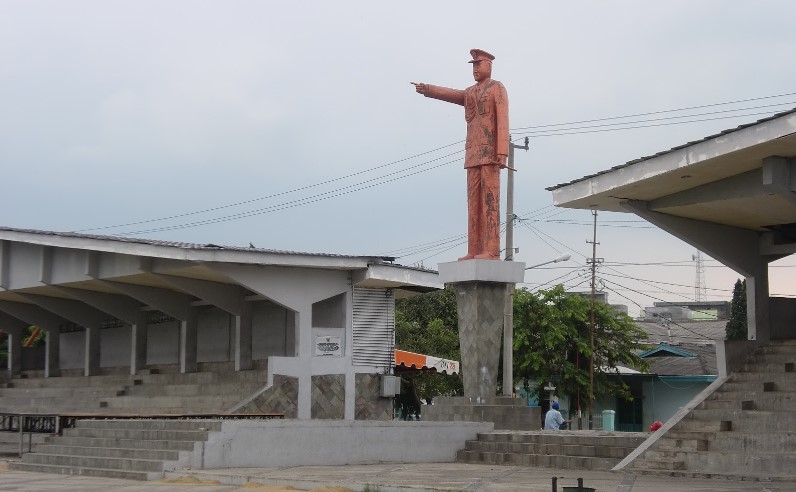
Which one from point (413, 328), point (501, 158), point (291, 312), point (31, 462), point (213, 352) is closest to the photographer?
point (31, 462)

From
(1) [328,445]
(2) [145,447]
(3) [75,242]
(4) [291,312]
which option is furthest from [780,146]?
(3) [75,242]

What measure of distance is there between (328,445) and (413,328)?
1068 inches

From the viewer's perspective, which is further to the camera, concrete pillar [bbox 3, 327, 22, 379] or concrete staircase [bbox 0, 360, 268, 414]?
concrete pillar [bbox 3, 327, 22, 379]

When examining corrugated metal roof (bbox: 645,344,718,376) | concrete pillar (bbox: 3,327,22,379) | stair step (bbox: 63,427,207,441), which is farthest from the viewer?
corrugated metal roof (bbox: 645,344,718,376)

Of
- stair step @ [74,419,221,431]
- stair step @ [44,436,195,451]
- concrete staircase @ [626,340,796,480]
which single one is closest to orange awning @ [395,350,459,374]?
stair step @ [74,419,221,431]

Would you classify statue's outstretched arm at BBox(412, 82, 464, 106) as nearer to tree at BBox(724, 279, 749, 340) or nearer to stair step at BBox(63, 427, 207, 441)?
stair step at BBox(63, 427, 207, 441)

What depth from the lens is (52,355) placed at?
116ft

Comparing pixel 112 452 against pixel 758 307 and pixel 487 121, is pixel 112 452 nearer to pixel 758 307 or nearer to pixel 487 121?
pixel 487 121

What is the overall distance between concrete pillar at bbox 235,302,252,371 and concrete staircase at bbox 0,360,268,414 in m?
0.33

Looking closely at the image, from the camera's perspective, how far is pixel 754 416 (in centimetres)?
1564

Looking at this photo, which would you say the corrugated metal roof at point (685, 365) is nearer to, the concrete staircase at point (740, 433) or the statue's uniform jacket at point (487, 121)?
the statue's uniform jacket at point (487, 121)

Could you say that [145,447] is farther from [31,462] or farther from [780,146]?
[780,146]

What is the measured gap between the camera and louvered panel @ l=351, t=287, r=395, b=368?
2556cm

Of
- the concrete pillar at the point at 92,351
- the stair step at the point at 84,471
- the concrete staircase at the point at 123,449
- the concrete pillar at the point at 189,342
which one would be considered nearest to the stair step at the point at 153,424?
the concrete staircase at the point at 123,449
